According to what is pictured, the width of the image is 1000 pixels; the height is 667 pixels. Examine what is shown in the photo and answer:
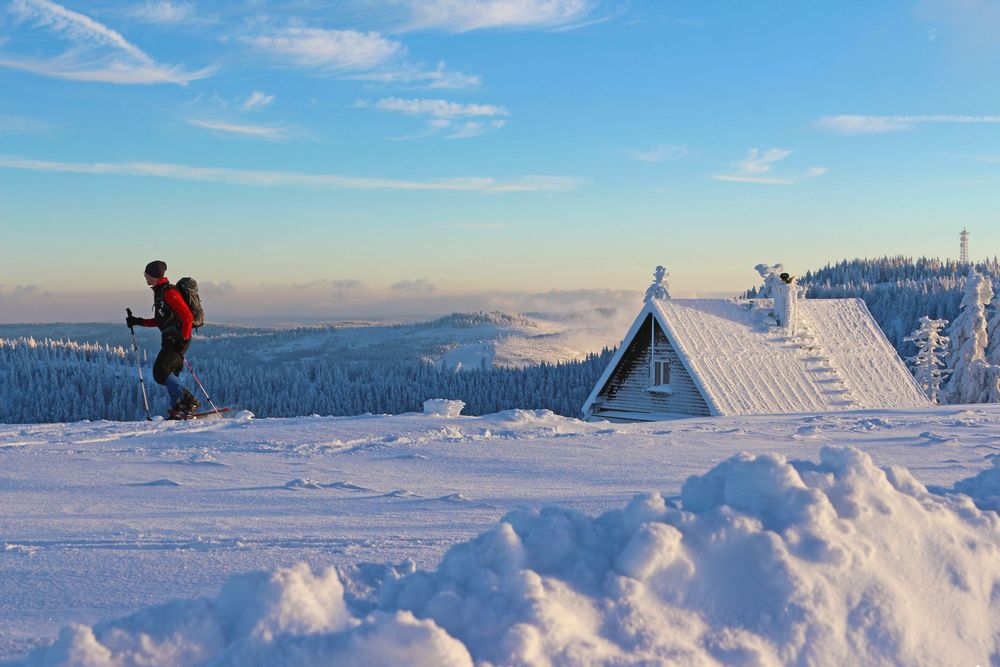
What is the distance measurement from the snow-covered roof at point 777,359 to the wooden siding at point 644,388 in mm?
391

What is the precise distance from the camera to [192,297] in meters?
12.9

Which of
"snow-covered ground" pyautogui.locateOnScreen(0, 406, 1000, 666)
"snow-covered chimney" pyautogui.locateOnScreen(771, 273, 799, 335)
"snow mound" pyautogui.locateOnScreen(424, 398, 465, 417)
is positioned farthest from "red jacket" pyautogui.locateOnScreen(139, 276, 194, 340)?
"snow-covered chimney" pyautogui.locateOnScreen(771, 273, 799, 335)

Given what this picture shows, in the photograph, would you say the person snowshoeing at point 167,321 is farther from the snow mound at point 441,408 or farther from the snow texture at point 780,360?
the snow texture at point 780,360

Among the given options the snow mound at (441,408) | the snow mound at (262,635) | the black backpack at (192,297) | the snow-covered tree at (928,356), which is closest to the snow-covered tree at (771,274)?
the snow-covered tree at (928,356)

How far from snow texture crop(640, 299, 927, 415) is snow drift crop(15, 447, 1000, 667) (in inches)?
709

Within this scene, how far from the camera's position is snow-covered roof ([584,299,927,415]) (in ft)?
73.9

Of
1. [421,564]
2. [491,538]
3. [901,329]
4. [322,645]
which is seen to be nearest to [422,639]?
[322,645]

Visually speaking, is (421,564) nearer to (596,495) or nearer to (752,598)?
(752,598)

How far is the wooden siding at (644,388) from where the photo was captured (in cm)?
2322

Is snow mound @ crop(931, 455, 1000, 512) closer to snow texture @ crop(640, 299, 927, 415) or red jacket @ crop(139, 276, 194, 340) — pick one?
red jacket @ crop(139, 276, 194, 340)

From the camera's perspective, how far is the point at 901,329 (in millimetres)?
118188

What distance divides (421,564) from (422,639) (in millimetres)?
2203

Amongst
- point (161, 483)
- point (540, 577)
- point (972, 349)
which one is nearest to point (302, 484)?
point (161, 483)

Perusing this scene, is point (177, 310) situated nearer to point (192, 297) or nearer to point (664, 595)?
point (192, 297)
